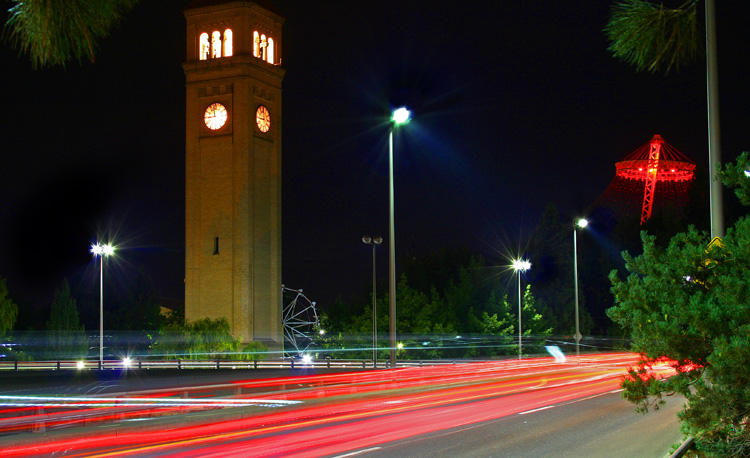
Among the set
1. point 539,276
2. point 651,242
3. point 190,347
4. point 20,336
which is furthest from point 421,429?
point 20,336

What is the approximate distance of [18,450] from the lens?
48.5ft

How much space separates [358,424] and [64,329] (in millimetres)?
70128

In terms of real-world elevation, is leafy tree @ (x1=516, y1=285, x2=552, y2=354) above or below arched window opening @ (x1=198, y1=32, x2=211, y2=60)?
below

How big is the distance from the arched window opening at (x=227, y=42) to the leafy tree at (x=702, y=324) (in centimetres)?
5883

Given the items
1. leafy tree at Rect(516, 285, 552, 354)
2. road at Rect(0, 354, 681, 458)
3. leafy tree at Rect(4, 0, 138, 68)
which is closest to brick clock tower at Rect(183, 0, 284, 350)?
leafy tree at Rect(516, 285, 552, 354)

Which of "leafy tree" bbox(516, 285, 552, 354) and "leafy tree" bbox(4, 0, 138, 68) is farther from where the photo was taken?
"leafy tree" bbox(516, 285, 552, 354)

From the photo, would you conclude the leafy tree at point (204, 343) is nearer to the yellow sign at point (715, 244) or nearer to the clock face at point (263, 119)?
the clock face at point (263, 119)

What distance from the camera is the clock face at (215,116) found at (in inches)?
2542

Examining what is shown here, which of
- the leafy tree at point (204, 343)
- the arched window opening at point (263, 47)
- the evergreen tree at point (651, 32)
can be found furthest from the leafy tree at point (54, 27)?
the arched window opening at point (263, 47)

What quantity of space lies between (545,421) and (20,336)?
7975 cm

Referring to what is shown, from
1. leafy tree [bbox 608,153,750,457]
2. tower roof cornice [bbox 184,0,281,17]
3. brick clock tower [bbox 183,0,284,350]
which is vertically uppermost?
tower roof cornice [bbox 184,0,281,17]

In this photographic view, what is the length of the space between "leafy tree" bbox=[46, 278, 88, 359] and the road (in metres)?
55.8

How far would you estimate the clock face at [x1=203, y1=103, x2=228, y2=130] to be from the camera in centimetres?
6456

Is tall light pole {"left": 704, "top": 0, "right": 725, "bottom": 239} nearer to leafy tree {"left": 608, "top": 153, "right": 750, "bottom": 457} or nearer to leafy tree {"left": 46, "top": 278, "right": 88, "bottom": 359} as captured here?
leafy tree {"left": 608, "top": 153, "right": 750, "bottom": 457}
